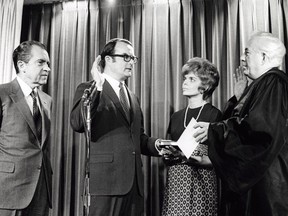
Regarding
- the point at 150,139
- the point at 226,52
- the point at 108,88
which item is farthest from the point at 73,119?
the point at 226,52

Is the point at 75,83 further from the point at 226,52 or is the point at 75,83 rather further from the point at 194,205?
the point at 194,205

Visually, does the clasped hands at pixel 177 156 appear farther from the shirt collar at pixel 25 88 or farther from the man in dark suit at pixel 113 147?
the shirt collar at pixel 25 88

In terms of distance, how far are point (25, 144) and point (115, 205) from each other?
0.78 metres

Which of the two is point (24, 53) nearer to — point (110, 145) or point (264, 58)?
point (110, 145)

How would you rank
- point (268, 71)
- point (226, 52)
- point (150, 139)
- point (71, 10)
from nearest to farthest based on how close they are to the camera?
1. point (268, 71)
2. point (150, 139)
3. point (226, 52)
4. point (71, 10)

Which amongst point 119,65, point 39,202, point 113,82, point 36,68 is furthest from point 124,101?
point 39,202

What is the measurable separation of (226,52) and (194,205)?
1737 mm

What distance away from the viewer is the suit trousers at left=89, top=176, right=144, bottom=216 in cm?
278

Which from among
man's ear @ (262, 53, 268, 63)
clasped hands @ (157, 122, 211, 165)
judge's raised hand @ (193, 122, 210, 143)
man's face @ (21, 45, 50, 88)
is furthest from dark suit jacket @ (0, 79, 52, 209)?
man's ear @ (262, 53, 268, 63)

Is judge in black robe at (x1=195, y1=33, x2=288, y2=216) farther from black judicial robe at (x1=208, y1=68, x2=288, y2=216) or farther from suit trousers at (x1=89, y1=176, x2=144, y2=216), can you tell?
suit trousers at (x1=89, y1=176, x2=144, y2=216)

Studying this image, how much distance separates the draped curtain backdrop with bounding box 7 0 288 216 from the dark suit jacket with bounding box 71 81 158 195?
101 cm

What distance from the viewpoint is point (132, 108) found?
3.19m

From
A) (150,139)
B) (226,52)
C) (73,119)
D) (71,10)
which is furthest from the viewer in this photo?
(71,10)

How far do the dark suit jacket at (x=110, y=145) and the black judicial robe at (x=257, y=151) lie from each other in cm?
66
